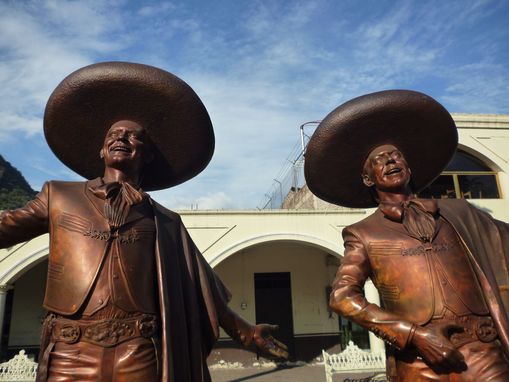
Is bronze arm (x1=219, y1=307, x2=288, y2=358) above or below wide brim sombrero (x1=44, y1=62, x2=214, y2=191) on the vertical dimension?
below

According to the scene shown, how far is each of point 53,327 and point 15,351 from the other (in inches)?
508

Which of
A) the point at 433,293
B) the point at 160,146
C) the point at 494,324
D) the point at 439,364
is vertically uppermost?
the point at 160,146

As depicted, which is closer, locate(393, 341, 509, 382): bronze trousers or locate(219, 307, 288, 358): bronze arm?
locate(393, 341, 509, 382): bronze trousers

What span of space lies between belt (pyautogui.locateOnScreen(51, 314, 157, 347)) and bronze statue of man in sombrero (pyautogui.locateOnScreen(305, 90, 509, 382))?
1030 millimetres

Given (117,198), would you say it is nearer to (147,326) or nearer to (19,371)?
(147,326)

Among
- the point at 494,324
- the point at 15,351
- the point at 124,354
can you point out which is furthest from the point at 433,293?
the point at 15,351

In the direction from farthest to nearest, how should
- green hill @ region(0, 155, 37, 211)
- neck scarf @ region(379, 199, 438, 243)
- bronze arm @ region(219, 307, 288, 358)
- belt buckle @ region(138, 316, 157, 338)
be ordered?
1. green hill @ region(0, 155, 37, 211)
2. neck scarf @ region(379, 199, 438, 243)
3. bronze arm @ region(219, 307, 288, 358)
4. belt buckle @ region(138, 316, 157, 338)

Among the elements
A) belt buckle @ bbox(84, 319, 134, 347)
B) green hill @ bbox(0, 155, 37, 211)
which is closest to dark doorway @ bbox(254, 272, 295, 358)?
belt buckle @ bbox(84, 319, 134, 347)

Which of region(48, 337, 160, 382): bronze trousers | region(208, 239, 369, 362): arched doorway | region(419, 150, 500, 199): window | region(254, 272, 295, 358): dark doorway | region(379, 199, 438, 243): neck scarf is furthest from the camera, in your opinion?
region(254, 272, 295, 358): dark doorway

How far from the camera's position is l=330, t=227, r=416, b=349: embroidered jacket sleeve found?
2043 mm

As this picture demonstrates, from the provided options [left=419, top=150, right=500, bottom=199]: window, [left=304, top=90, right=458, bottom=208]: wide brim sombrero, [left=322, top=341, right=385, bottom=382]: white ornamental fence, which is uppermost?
[left=419, top=150, right=500, bottom=199]: window

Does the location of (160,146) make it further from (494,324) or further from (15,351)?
(15,351)

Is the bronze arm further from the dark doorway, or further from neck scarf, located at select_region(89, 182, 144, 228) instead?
the dark doorway

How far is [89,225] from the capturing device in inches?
85.0
